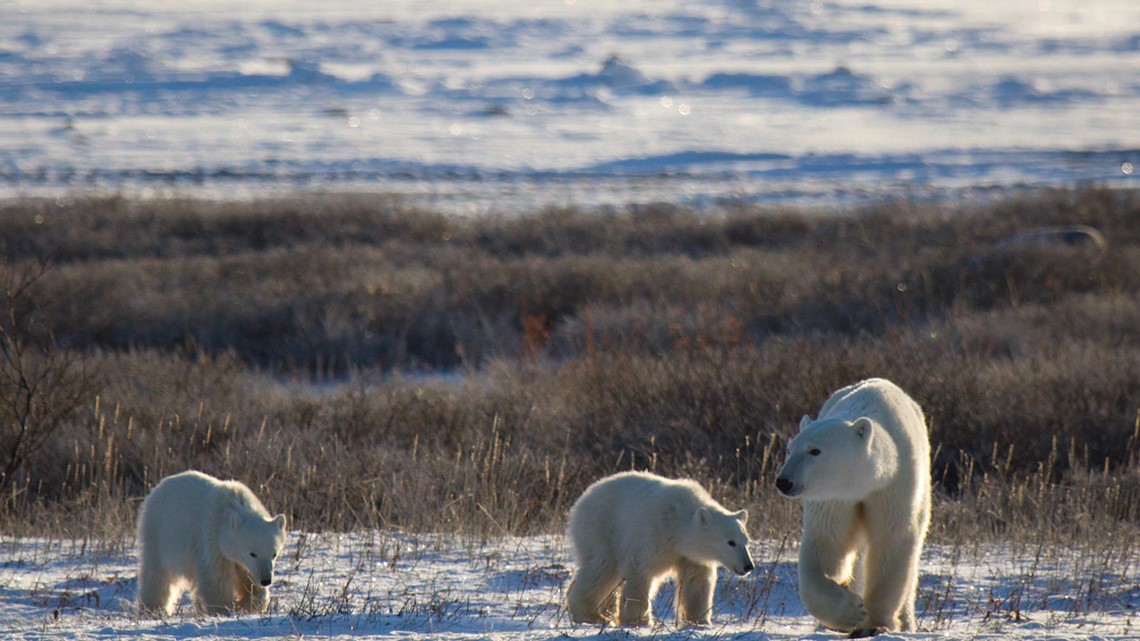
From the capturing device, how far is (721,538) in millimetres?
4699

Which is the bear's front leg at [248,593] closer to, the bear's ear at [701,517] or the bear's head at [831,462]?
the bear's ear at [701,517]

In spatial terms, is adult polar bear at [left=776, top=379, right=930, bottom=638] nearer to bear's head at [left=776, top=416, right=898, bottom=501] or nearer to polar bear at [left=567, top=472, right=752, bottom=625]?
bear's head at [left=776, top=416, right=898, bottom=501]

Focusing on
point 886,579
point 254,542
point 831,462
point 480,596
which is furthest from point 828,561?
point 254,542

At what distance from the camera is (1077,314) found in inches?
531

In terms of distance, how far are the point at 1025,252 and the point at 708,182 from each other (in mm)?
22340

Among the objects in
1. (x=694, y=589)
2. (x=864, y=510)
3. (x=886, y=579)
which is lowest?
(x=694, y=589)

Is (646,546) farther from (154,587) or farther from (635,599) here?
(154,587)

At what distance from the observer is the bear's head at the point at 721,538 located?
4.69m

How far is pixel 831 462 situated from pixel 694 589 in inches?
55.1

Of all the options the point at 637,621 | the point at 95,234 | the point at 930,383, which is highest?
the point at 637,621

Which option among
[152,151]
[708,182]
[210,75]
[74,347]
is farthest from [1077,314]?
[210,75]

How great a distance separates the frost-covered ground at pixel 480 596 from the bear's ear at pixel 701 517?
40cm

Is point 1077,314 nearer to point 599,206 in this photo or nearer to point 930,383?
point 930,383

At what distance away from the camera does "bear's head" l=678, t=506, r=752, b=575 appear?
4691 millimetres
